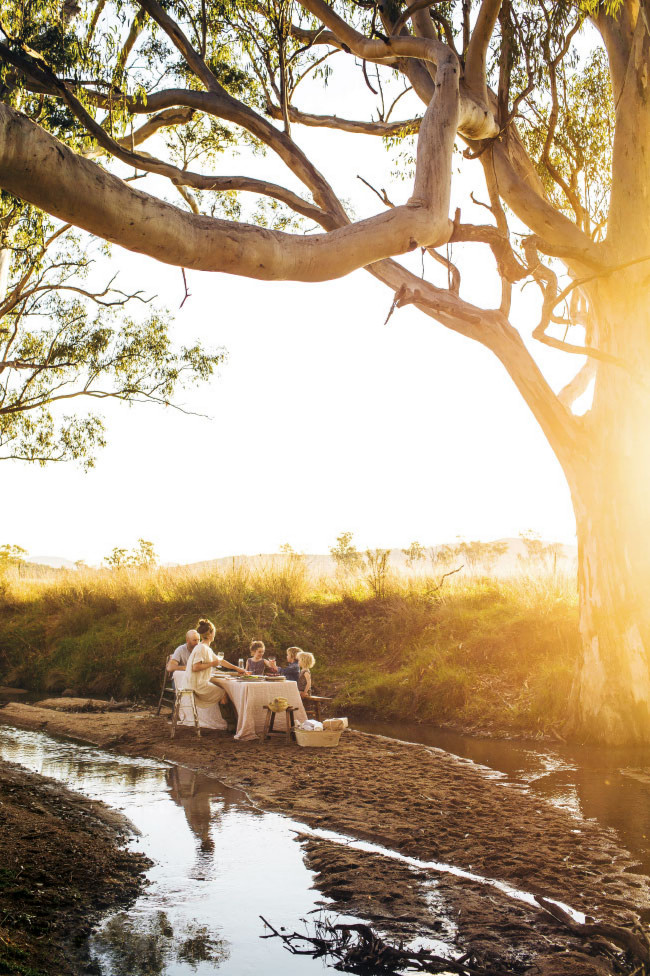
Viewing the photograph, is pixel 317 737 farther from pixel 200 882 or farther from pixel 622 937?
pixel 622 937

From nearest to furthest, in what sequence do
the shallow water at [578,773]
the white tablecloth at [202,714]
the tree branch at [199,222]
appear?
the tree branch at [199,222] → the shallow water at [578,773] → the white tablecloth at [202,714]

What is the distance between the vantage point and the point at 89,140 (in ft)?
31.8

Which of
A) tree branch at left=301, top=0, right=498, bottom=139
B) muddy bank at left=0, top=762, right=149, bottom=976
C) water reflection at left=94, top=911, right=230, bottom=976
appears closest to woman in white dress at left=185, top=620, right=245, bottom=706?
muddy bank at left=0, top=762, right=149, bottom=976

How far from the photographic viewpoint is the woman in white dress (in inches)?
373

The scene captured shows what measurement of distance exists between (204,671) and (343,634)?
6.28 meters

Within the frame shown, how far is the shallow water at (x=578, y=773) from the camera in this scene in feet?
20.9

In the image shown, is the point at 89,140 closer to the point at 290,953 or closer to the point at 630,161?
the point at 630,161

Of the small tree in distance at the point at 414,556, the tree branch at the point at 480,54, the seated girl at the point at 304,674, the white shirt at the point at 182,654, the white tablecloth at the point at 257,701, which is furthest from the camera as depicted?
the small tree in distance at the point at 414,556

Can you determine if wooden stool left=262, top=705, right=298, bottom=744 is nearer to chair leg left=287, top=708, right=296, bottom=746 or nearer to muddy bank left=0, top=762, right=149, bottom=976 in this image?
chair leg left=287, top=708, right=296, bottom=746

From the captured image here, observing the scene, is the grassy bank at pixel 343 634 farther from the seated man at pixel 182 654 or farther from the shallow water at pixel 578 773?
the seated man at pixel 182 654

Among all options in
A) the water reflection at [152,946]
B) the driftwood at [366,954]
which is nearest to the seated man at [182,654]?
the water reflection at [152,946]

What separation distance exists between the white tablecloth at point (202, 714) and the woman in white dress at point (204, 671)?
0.30ft

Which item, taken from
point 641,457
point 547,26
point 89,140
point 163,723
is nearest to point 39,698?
point 163,723

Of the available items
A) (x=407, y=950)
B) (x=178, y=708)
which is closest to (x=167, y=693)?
(x=178, y=708)
